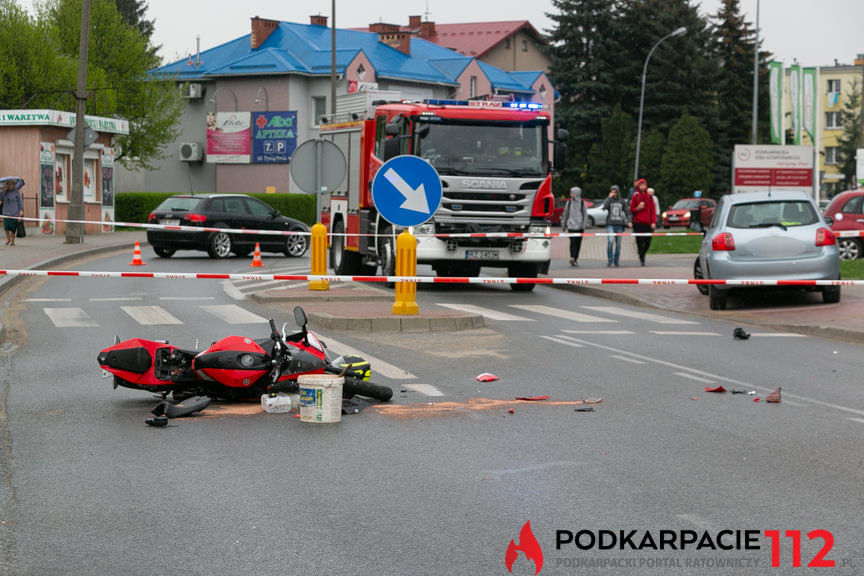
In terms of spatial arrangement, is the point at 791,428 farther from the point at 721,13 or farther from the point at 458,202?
the point at 721,13

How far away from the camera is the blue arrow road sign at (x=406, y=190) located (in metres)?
14.6

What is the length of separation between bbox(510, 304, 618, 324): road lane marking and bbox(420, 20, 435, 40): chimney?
79.9 m

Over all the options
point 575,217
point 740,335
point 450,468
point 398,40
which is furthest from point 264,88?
point 450,468

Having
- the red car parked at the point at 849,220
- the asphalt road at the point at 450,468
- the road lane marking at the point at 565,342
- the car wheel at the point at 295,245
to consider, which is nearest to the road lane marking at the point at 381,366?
the asphalt road at the point at 450,468

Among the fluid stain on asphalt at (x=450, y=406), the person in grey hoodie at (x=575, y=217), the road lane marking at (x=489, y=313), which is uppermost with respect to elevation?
the person in grey hoodie at (x=575, y=217)

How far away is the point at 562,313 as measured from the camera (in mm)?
17531

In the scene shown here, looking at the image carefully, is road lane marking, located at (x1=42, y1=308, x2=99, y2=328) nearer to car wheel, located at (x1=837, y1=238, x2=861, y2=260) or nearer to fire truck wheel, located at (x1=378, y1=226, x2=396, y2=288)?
fire truck wheel, located at (x1=378, y1=226, x2=396, y2=288)

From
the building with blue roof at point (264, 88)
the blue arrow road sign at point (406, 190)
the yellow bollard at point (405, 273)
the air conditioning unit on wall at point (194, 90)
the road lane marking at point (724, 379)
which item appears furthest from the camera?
the air conditioning unit on wall at point (194, 90)

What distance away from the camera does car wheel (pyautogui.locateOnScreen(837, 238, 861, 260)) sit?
2855 centimetres

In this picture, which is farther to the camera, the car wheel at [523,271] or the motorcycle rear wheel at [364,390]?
the car wheel at [523,271]

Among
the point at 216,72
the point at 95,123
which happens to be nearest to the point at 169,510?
the point at 95,123

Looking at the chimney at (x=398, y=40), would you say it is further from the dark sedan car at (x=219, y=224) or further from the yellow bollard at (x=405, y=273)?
the yellow bollard at (x=405, y=273)

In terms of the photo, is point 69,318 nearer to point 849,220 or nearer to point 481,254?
point 481,254

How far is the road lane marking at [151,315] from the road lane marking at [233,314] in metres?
0.60
